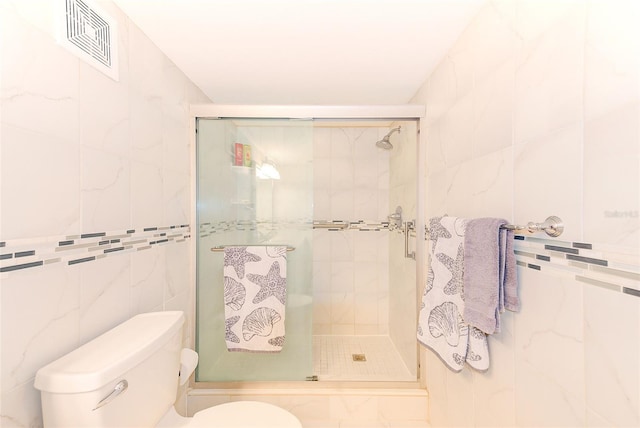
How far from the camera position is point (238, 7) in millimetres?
1150

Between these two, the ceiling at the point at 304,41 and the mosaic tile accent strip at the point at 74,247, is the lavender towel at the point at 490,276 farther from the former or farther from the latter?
the mosaic tile accent strip at the point at 74,247

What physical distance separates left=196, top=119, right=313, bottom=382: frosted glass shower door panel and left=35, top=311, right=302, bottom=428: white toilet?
53 centimetres

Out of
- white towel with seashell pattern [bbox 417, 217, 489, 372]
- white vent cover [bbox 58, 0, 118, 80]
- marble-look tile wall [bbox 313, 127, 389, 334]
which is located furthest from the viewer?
marble-look tile wall [bbox 313, 127, 389, 334]

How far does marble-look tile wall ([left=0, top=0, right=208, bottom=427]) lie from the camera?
758 millimetres

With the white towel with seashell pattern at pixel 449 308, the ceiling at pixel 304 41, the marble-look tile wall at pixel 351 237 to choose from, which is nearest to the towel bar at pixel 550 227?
the white towel with seashell pattern at pixel 449 308

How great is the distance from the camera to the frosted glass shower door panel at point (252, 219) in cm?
181

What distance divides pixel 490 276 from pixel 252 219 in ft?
4.31

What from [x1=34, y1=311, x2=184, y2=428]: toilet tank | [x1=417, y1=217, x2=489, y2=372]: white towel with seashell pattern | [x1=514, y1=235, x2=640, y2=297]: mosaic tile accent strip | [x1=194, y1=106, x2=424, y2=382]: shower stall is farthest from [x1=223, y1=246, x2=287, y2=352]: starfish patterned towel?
[x1=514, y1=235, x2=640, y2=297]: mosaic tile accent strip

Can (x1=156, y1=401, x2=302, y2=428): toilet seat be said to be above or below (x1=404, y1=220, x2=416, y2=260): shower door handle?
below

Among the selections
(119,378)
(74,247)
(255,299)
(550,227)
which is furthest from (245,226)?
(550,227)

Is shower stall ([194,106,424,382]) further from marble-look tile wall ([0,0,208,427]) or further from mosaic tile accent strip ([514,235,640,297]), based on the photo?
mosaic tile accent strip ([514,235,640,297])

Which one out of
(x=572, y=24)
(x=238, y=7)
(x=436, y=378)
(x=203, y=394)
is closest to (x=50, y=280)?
(x=238, y=7)

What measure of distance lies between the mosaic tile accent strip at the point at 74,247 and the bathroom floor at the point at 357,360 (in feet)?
4.47

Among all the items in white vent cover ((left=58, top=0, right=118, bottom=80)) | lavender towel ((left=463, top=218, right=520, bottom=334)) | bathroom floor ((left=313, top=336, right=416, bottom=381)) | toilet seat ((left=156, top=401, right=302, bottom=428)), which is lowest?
bathroom floor ((left=313, top=336, right=416, bottom=381))
